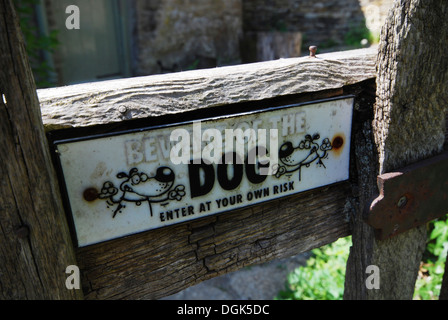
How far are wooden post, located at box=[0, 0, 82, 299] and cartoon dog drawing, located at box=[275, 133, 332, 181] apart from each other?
1.76ft

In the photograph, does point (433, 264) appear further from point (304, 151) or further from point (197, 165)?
point (197, 165)

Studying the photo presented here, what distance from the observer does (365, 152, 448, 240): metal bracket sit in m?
1.06

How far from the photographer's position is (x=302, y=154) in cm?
105

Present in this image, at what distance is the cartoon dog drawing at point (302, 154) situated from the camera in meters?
1.03

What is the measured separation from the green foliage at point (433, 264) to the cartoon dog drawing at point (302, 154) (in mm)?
2067

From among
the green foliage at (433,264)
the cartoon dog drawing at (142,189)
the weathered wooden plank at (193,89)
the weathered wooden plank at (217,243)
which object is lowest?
the green foliage at (433,264)

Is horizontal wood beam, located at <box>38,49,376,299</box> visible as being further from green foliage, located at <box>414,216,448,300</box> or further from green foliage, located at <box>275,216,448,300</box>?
green foliage, located at <box>414,216,448,300</box>

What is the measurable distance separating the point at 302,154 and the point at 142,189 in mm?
425

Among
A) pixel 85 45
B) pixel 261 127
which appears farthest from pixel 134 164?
pixel 85 45

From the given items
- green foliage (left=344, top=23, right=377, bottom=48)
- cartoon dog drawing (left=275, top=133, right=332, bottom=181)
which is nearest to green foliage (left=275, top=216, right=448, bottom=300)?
cartoon dog drawing (left=275, top=133, right=332, bottom=181)

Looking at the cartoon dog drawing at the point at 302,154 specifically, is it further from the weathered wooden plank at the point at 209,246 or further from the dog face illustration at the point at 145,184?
the dog face illustration at the point at 145,184

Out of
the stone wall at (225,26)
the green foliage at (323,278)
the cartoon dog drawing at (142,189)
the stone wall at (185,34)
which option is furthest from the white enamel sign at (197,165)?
the stone wall at (185,34)

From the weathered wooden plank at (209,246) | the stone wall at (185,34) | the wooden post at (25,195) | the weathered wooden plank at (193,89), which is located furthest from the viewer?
the stone wall at (185,34)

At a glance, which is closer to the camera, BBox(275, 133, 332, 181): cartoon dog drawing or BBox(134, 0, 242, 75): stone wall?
BBox(275, 133, 332, 181): cartoon dog drawing
